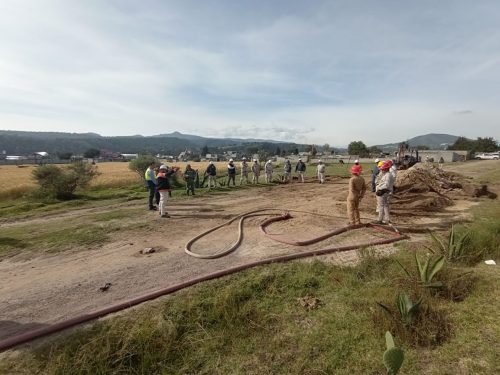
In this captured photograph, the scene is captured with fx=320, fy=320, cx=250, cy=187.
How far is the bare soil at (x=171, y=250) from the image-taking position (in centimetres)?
527

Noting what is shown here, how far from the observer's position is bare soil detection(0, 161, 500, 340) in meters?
5.27

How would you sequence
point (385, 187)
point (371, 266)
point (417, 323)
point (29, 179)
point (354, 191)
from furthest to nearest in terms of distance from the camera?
point (29, 179), point (385, 187), point (354, 191), point (371, 266), point (417, 323)

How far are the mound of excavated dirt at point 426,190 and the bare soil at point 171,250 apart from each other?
52 mm

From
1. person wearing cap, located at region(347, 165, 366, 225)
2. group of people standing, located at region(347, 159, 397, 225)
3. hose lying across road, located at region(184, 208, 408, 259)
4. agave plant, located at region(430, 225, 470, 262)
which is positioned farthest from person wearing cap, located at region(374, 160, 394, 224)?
agave plant, located at region(430, 225, 470, 262)

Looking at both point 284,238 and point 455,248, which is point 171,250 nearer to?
point 284,238

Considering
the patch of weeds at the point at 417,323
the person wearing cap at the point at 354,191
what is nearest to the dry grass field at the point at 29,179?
the person wearing cap at the point at 354,191

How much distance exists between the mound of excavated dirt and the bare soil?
0.05 m

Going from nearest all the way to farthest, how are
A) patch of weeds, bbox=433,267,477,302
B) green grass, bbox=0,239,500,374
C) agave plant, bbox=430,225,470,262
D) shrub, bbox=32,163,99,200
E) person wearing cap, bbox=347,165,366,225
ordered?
green grass, bbox=0,239,500,374 → patch of weeds, bbox=433,267,477,302 → agave plant, bbox=430,225,470,262 → person wearing cap, bbox=347,165,366,225 → shrub, bbox=32,163,99,200

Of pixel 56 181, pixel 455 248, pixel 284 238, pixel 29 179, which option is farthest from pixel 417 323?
pixel 29 179

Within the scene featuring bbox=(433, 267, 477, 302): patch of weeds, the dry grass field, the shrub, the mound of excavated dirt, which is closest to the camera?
bbox=(433, 267, 477, 302): patch of weeds

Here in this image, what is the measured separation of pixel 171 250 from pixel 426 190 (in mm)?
11647

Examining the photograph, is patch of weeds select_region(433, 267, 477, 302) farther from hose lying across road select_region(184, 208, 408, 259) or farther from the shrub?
the shrub

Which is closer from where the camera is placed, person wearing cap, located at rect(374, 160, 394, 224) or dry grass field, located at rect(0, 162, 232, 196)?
person wearing cap, located at rect(374, 160, 394, 224)

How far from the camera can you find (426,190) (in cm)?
1406
